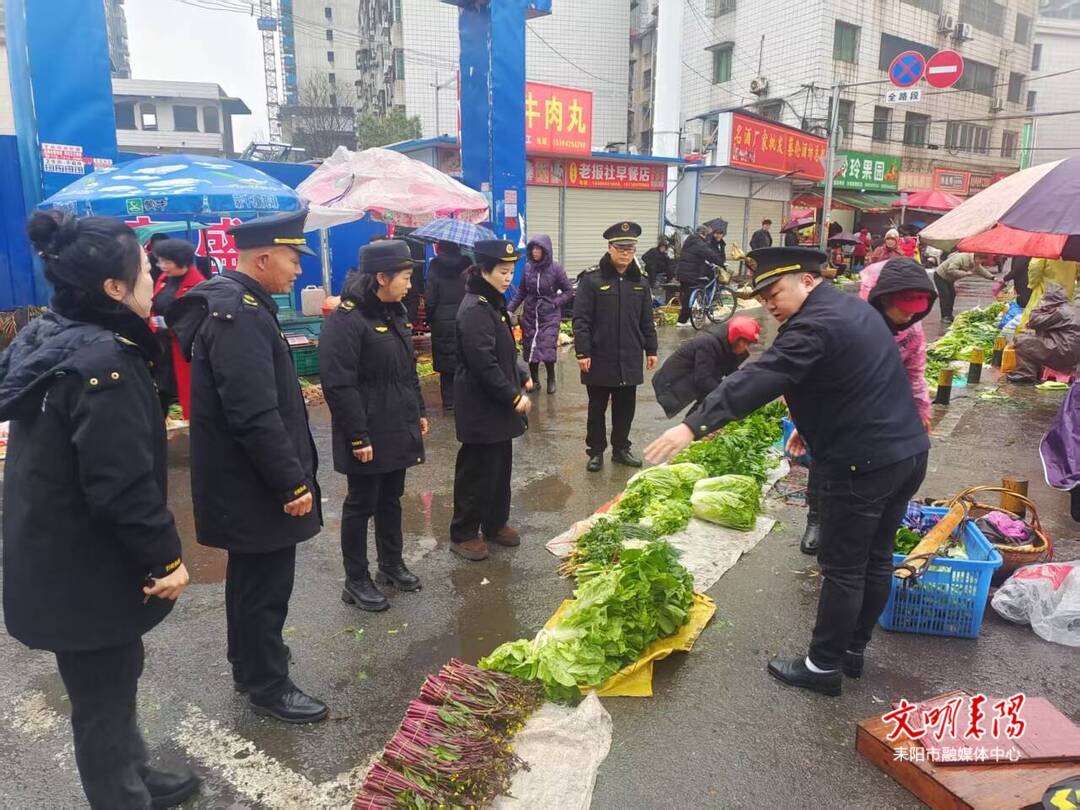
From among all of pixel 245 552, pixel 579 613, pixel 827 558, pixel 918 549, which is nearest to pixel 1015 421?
pixel 918 549

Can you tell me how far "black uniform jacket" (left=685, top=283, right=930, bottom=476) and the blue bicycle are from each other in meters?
11.6

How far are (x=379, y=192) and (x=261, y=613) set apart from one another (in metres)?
6.90

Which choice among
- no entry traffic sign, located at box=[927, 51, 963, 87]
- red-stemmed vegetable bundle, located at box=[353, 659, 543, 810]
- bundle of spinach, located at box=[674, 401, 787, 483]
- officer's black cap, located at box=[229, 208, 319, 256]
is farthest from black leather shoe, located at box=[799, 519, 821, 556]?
no entry traffic sign, located at box=[927, 51, 963, 87]

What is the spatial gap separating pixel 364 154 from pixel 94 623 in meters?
8.37

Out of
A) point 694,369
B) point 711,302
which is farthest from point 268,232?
point 711,302

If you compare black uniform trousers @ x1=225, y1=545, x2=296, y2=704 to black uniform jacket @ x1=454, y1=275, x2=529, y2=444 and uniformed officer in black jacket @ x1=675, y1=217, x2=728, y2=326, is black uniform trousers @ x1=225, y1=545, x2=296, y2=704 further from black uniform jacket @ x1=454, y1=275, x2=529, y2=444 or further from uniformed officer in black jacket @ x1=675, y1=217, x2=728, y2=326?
uniformed officer in black jacket @ x1=675, y1=217, x2=728, y2=326

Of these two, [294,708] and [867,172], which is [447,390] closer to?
[294,708]

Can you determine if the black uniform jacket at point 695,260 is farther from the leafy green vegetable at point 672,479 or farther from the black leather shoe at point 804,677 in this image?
the black leather shoe at point 804,677

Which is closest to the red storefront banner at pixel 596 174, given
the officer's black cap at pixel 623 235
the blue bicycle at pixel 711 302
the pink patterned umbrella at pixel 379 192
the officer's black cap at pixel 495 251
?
the blue bicycle at pixel 711 302

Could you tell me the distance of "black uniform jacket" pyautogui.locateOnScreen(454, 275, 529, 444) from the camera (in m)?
4.58

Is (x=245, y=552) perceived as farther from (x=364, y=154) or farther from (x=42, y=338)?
(x=364, y=154)

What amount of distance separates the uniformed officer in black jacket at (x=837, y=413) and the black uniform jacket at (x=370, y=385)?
65.4 inches

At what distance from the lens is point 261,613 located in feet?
10.2

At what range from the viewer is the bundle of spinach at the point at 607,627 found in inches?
131
